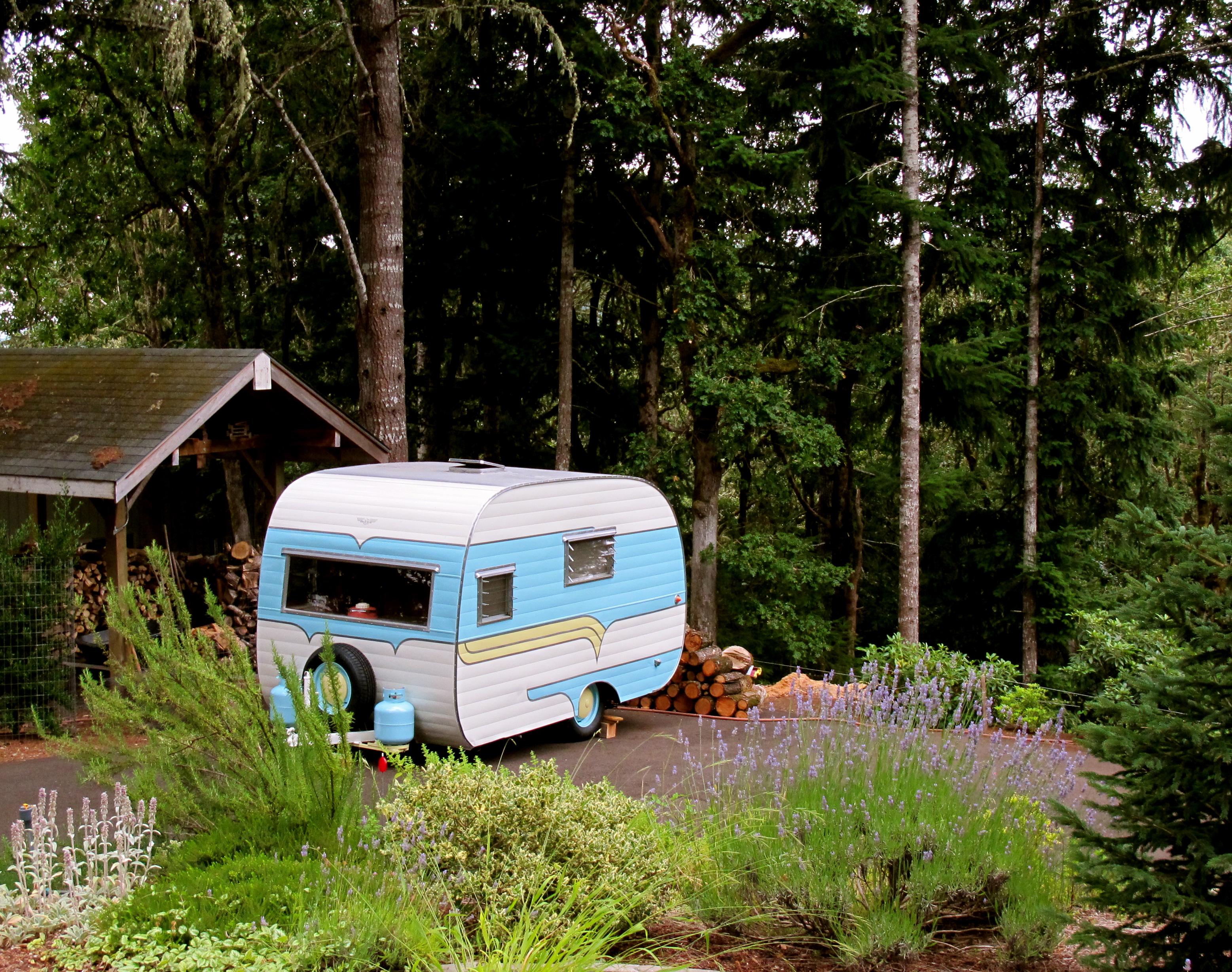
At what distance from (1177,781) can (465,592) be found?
560cm

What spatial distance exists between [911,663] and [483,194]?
41.1 feet

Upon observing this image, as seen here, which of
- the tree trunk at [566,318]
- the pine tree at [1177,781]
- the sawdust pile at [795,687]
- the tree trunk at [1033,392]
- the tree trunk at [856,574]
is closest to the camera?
the pine tree at [1177,781]

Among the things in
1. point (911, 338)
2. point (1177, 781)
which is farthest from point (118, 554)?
point (911, 338)

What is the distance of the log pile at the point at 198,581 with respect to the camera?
14625 mm

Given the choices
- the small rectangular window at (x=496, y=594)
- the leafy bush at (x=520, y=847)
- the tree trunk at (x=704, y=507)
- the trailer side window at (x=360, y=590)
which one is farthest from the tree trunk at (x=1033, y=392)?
the leafy bush at (x=520, y=847)

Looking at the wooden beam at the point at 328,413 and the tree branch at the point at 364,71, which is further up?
the tree branch at the point at 364,71

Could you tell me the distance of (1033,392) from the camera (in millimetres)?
19500

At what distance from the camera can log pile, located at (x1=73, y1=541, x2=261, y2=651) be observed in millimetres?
14625

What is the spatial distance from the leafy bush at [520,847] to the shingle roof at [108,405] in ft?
23.6

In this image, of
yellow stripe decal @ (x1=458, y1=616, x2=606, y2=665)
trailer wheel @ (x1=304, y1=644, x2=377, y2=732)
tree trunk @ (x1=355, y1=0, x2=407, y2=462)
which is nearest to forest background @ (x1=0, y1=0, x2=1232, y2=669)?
tree trunk @ (x1=355, y1=0, x2=407, y2=462)

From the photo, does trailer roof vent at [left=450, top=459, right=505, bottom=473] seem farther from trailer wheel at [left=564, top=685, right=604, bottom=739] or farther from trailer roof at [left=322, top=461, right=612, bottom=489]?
trailer wheel at [left=564, top=685, right=604, bottom=739]

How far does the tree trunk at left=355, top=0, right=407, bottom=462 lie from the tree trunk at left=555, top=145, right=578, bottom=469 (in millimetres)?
4699

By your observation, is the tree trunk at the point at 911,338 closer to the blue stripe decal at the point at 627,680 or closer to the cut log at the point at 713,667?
the cut log at the point at 713,667

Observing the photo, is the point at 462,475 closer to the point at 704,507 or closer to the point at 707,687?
the point at 707,687
